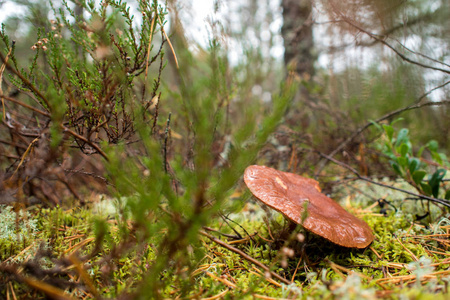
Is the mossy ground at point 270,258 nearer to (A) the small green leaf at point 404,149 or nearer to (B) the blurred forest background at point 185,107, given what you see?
(B) the blurred forest background at point 185,107

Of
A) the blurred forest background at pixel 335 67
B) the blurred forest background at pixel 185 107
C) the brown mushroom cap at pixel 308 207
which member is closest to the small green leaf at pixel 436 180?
the blurred forest background at pixel 185 107

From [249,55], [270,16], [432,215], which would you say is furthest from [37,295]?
[270,16]

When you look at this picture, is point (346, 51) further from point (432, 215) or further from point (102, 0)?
point (102, 0)

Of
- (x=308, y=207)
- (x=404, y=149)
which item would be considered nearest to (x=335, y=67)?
(x=404, y=149)

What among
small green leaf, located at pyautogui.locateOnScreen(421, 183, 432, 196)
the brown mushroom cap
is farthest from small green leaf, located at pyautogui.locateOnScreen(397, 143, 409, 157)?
the brown mushroom cap

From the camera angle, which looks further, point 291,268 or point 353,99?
point 353,99
